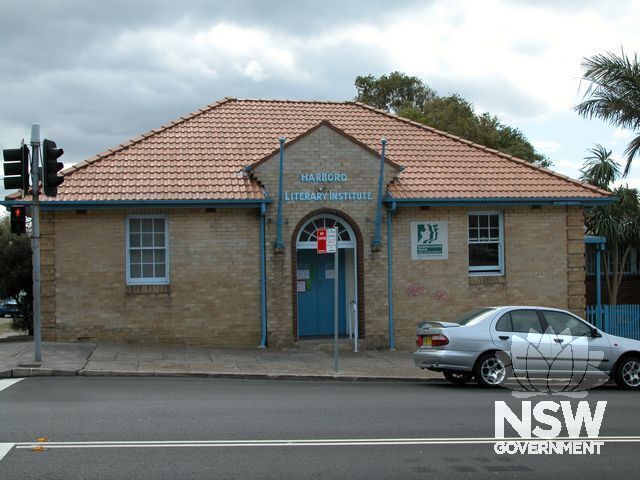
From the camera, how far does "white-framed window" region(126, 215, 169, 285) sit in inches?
720

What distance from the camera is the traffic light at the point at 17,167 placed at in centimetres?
1432

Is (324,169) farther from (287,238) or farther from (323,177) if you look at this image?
(287,238)

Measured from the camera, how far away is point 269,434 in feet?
29.0

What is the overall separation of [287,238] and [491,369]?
676 cm

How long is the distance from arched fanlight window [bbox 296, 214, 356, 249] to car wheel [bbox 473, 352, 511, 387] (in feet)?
21.2

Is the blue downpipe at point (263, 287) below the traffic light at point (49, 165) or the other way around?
below

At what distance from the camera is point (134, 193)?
17.9 meters

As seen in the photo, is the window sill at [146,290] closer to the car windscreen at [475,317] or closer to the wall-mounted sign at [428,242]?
the wall-mounted sign at [428,242]

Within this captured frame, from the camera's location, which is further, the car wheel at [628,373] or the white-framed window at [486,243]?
the white-framed window at [486,243]

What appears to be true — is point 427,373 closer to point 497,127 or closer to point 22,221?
A: point 22,221

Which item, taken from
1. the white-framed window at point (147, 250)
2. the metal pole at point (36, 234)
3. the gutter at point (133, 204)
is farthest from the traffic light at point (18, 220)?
the white-framed window at point (147, 250)

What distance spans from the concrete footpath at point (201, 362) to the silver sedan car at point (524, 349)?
164cm

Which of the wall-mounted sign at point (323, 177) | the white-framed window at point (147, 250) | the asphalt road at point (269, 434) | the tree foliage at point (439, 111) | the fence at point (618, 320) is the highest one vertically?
the tree foliage at point (439, 111)

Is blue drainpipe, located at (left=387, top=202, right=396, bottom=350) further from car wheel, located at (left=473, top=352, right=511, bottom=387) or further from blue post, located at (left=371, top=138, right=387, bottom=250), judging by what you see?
car wheel, located at (left=473, top=352, right=511, bottom=387)
